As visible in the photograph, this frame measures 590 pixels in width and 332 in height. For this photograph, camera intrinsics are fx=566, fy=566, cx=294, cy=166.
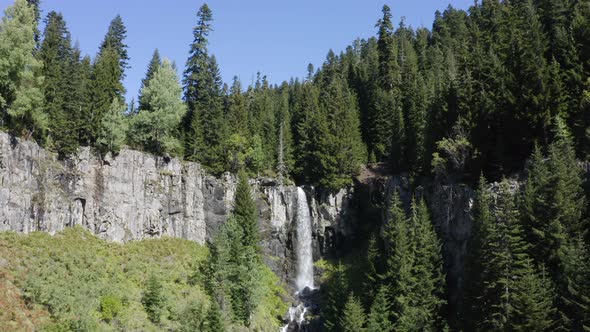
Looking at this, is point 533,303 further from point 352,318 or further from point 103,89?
point 103,89

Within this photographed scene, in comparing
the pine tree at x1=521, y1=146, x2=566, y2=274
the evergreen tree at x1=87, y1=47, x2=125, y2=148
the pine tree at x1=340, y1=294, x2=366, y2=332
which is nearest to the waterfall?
the pine tree at x1=340, y1=294, x2=366, y2=332

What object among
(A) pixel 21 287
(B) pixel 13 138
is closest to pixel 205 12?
(B) pixel 13 138

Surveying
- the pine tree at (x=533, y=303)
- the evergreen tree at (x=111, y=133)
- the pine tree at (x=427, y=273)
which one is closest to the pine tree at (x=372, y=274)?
the pine tree at (x=427, y=273)

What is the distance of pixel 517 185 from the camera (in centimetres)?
5022

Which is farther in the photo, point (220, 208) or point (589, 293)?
point (220, 208)

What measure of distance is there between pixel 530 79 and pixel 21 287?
48792 millimetres

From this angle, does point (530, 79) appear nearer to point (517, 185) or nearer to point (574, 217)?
point (517, 185)

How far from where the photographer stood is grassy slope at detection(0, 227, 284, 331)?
46.1 m

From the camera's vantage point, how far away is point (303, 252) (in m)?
76.0

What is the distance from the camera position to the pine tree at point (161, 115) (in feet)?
227

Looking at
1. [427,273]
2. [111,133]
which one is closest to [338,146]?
[427,273]

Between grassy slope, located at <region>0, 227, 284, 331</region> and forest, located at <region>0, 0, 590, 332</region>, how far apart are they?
71cm

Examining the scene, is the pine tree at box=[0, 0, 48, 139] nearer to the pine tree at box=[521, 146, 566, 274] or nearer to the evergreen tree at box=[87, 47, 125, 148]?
the evergreen tree at box=[87, 47, 125, 148]

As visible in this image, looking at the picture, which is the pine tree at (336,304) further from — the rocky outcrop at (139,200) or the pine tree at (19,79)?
the pine tree at (19,79)
